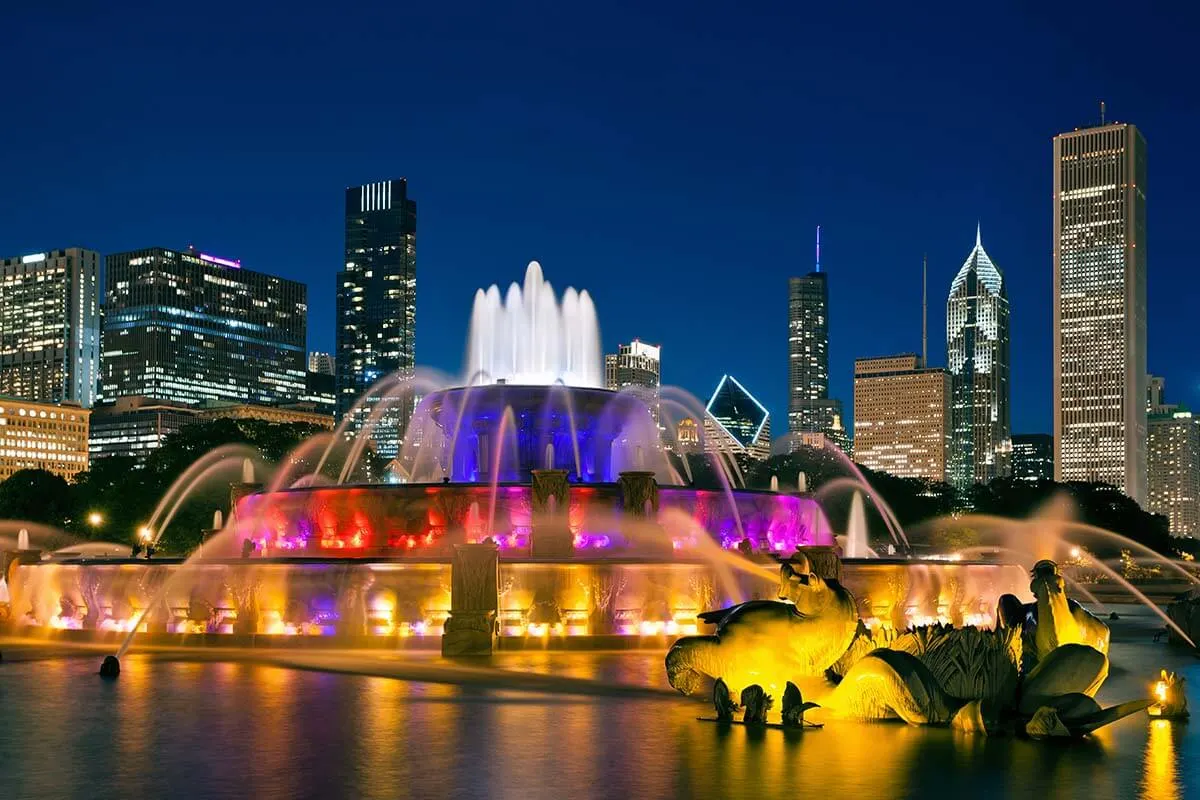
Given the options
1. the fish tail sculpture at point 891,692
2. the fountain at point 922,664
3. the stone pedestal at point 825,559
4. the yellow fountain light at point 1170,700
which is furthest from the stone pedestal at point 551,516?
the yellow fountain light at point 1170,700

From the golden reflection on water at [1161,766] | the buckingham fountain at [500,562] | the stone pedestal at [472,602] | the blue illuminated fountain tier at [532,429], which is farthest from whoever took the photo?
the blue illuminated fountain tier at [532,429]

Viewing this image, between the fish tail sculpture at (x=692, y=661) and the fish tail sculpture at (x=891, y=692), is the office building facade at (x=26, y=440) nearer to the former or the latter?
the fish tail sculpture at (x=692, y=661)

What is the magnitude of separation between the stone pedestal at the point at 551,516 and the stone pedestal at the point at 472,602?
17.5 feet

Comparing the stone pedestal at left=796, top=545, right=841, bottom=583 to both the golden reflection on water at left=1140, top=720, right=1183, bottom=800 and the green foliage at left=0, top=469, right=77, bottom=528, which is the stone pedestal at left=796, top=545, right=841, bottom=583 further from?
the green foliage at left=0, top=469, right=77, bottom=528

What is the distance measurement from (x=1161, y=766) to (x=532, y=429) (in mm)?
29434

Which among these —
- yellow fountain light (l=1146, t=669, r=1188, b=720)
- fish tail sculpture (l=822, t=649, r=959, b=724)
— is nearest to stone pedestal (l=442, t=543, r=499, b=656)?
fish tail sculpture (l=822, t=649, r=959, b=724)

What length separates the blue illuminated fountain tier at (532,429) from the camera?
4312 centimetres

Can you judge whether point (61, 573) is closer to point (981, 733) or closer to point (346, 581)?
point (346, 581)

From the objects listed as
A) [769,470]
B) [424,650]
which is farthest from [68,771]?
[769,470]

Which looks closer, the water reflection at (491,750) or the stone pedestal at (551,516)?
the water reflection at (491,750)

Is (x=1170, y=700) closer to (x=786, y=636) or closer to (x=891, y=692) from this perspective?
(x=891, y=692)

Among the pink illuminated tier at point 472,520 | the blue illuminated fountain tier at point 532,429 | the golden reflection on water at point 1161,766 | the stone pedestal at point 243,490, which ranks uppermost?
the blue illuminated fountain tier at point 532,429

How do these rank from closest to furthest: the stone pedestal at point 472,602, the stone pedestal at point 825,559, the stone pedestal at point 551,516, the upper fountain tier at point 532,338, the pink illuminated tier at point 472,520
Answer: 1. the stone pedestal at point 472,602
2. the stone pedestal at point 825,559
3. the stone pedestal at point 551,516
4. the pink illuminated tier at point 472,520
5. the upper fountain tier at point 532,338

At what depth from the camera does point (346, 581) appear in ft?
100
